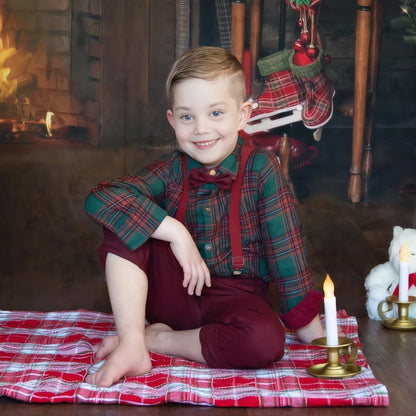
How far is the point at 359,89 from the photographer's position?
2674 mm

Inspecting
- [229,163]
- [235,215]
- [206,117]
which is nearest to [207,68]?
[206,117]

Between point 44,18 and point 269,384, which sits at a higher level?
point 44,18

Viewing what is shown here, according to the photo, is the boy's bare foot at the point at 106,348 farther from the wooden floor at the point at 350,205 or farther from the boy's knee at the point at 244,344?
the wooden floor at the point at 350,205

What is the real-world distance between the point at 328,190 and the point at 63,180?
0.98 metres

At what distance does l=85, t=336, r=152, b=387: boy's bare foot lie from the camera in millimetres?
1415

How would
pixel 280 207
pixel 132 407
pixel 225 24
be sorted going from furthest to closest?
pixel 225 24 < pixel 280 207 < pixel 132 407

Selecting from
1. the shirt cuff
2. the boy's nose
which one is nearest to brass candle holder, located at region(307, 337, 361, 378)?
the shirt cuff

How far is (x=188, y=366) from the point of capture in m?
1.54

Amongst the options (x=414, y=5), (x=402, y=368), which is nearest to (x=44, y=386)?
(x=402, y=368)

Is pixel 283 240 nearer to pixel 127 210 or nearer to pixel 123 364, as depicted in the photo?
pixel 127 210

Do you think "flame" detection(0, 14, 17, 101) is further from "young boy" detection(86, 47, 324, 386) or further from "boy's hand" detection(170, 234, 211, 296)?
"boy's hand" detection(170, 234, 211, 296)

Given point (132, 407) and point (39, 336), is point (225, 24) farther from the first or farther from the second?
point (132, 407)

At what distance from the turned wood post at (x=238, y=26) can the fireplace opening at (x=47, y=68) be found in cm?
49

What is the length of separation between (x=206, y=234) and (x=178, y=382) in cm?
39
